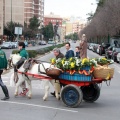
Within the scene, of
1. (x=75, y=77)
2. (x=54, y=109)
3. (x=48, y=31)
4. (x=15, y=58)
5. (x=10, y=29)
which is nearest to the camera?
(x=54, y=109)

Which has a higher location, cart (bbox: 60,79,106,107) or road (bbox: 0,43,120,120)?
cart (bbox: 60,79,106,107)

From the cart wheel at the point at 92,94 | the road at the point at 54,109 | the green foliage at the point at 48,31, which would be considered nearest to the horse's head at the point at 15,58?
the road at the point at 54,109

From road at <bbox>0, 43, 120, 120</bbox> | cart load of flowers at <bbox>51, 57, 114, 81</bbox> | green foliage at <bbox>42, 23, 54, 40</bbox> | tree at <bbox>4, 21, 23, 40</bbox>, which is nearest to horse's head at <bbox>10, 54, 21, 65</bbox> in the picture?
road at <bbox>0, 43, 120, 120</bbox>

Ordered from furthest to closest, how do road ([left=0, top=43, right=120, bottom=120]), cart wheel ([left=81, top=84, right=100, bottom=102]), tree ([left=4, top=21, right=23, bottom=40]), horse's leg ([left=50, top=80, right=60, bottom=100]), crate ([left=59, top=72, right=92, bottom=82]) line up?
1. tree ([left=4, top=21, right=23, bottom=40])
2. cart wheel ([left=81, top=84, right=100, bottom=102])
3. horse's leg ([left=50, top=80, right=60, bottom=100])
4. crate ([left=59, top=72, right=92, bottom=82])
5. road ([left=0, top=43, right=120, bottom=120])

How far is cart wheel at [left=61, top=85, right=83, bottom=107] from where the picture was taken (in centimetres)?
1055

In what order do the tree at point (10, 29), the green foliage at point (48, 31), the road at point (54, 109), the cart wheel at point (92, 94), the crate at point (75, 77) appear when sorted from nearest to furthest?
the road at point (54, 109) < the crate at point (75, 77) < the cart wheel at point (92, 94) < the tree at point (10, 29) < the green foliage at point (48, 31)

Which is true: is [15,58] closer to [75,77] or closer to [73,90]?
[75,77]

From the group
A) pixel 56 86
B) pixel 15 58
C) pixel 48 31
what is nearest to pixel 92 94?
pixel 56 86

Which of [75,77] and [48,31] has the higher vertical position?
[48,31]

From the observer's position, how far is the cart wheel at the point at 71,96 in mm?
10545

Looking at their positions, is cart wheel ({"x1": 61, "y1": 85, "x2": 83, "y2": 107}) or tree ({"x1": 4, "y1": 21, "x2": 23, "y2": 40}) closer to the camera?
cart wheel ({"x1": 61, "y1": 85, "x2": 83, "y2": 107})

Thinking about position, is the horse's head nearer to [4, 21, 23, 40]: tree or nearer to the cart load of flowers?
the cart load of flowers

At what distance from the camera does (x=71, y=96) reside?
10.6m

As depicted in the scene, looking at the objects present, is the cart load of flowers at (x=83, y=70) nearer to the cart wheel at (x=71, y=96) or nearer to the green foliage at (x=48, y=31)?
the cart wheel at (x=71, y=96)
